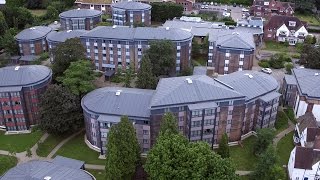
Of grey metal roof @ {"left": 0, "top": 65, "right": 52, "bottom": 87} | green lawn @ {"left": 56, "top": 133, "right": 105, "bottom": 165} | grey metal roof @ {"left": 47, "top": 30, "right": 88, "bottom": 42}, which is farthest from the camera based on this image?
grey metal roof @ {"left": 47, "top": 30, "right": 88, "bottom": 42}

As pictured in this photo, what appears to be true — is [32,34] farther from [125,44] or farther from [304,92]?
[304,92]

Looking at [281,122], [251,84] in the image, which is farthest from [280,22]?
[251,84]

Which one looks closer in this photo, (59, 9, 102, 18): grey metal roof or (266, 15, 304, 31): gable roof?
(59, 9, 102, 18): grey metal roof

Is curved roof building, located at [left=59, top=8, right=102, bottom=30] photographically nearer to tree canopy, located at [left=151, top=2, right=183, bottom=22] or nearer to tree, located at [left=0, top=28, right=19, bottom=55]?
tree, located at [left=0, top=28, right=19, bottom=55]

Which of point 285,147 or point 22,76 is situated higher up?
point 22,76

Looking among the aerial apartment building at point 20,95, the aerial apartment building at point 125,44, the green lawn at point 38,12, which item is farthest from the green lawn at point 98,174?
the green lawn at point 38,12

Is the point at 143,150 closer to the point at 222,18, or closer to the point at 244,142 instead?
the point at 244,142

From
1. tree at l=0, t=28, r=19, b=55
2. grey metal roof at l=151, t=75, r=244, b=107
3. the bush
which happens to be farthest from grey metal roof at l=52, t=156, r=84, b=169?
the bush
